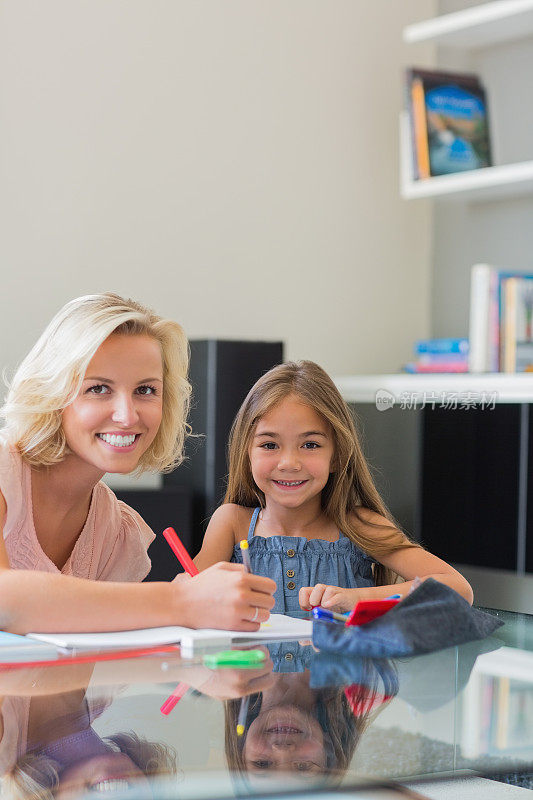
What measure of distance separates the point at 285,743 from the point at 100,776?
0.38 ft

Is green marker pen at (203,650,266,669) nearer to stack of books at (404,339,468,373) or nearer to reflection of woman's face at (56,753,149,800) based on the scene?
reflection of woman's face at (56,753,149,800)

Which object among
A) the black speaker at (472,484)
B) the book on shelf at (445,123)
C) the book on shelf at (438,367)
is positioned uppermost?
the book on shelf at (445,123)

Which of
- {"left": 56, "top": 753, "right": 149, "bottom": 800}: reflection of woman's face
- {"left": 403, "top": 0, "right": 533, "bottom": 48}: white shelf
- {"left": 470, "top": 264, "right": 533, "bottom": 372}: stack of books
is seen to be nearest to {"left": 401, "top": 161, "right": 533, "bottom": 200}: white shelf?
{"left": 470, "top": 264, "right": 533, "bottom": 372}: stack of books

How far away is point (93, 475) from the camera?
136cm

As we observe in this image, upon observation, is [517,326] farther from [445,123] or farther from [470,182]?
[445,123]

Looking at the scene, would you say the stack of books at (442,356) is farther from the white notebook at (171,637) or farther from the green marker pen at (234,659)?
the green marker pen at (234,659)

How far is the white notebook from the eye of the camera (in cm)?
93

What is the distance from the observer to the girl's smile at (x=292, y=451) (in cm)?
149

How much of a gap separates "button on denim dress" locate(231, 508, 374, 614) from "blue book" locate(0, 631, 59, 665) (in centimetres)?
61

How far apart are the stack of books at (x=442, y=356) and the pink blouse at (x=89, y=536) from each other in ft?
5.17

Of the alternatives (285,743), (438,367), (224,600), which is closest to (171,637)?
(224,600)

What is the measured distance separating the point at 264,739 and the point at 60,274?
2252mm

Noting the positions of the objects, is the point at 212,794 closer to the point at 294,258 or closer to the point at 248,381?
the point at 248,381

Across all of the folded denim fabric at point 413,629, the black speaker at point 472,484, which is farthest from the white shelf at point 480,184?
the folded denim fabric at point 413,629
